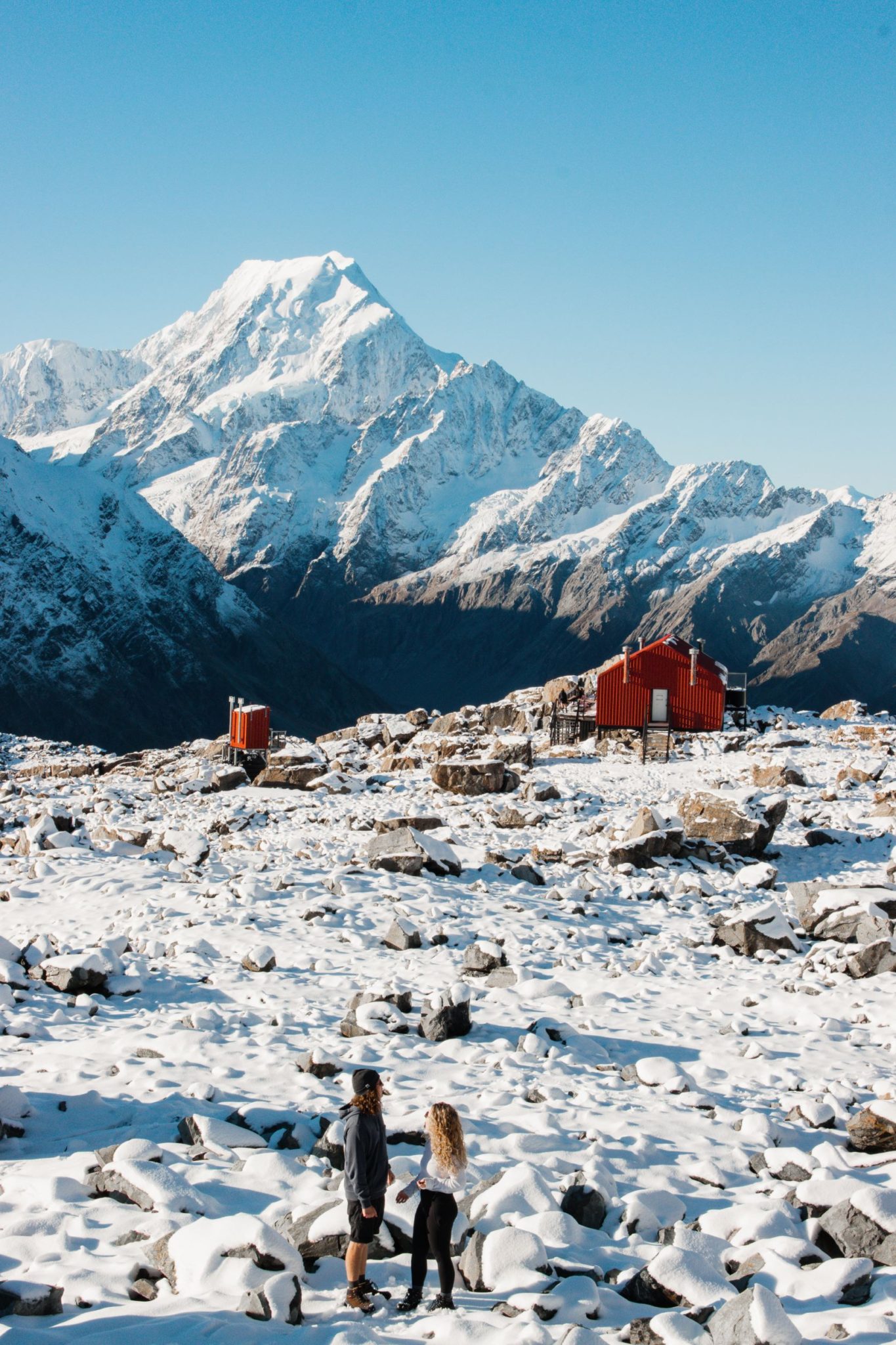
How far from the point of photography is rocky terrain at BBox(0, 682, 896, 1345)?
20.1ft

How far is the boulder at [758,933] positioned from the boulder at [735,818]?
5.21 meters

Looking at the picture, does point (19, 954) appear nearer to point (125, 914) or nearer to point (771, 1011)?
point (125, 914)

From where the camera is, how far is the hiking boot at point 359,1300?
20.2ft

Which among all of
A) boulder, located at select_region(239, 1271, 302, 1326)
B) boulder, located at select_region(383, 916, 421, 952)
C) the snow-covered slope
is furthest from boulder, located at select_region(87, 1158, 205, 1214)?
the snow-covered slope

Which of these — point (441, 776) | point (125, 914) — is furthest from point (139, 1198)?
point (441, 776)

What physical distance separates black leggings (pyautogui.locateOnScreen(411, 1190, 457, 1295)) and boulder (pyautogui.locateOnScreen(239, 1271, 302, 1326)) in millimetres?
823

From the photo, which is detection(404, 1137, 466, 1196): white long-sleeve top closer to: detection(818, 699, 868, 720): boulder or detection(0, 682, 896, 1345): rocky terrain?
detection(0, 682, 896, 1345): rocky terrain

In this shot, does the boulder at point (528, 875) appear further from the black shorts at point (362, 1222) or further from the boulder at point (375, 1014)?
the black shorts at point (362, 1222)

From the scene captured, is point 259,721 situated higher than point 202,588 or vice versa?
point 202,588

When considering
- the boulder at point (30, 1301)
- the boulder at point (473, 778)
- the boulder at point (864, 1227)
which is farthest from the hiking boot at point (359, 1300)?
the boulder at point (473, 778)

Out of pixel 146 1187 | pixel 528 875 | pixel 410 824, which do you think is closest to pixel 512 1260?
pixel 146 1187

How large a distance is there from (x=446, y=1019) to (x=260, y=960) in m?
3.47

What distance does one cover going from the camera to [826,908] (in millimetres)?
15203

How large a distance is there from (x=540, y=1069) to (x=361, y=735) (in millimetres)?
36889
